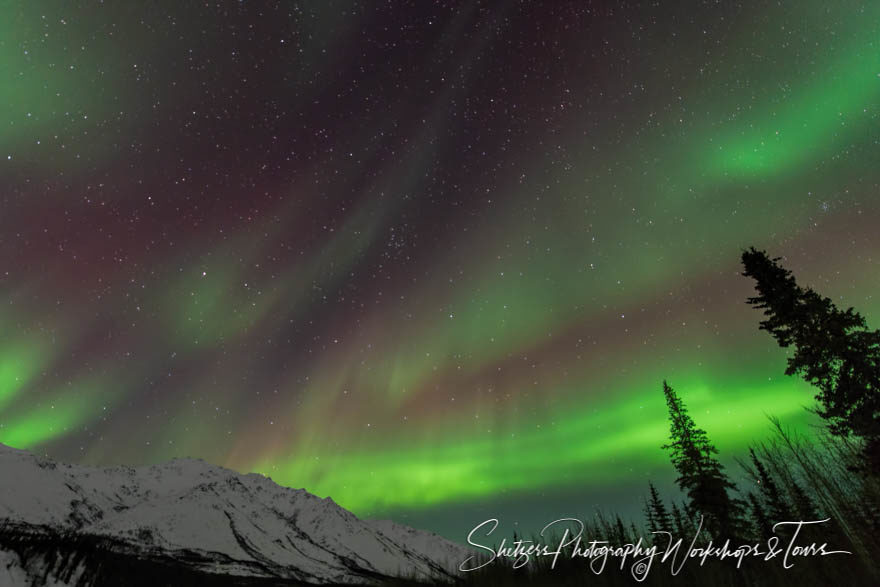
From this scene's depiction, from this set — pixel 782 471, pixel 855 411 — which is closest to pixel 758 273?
pixel 855 411

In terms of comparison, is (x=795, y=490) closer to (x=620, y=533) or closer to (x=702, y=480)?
(x=620, y=533)

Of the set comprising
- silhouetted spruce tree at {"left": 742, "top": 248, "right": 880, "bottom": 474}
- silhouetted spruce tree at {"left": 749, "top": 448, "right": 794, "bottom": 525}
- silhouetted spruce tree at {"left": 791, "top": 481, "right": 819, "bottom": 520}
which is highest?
silhouetted spruce tree at {"left": 742, "top": 248, "right": 880, "bottom": 474}

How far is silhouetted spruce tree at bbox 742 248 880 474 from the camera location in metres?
19.4

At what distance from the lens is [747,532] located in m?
32.2

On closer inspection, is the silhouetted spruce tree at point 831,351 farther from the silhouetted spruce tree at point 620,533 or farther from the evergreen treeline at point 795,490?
the silhouetted spruce tree at point 620,533

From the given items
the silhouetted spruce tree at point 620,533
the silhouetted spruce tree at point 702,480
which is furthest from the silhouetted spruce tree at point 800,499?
the silhouetted spruce tree at point 702,480

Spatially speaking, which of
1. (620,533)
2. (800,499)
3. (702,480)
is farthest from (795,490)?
→ (702,480)

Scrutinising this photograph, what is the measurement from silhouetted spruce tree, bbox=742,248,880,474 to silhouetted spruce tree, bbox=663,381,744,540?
578 inches

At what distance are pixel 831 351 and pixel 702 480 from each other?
1835 cm

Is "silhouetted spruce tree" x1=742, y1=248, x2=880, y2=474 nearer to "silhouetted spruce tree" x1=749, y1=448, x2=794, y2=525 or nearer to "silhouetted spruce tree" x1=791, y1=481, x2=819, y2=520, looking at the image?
"silhouetted spruce tree" x1=749, y1=448, x2=794, y2=525

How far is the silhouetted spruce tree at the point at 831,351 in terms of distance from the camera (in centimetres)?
1941

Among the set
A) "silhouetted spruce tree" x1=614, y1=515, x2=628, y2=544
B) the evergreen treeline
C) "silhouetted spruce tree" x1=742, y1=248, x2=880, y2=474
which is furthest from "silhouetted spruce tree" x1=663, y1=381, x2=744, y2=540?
"silhouetted spruce tree" x1=614, y1=515, x2=628, y2=544

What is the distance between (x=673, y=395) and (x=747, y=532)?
1106 centimetres

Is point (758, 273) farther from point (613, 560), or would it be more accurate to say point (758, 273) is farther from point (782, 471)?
point (613, 560)
